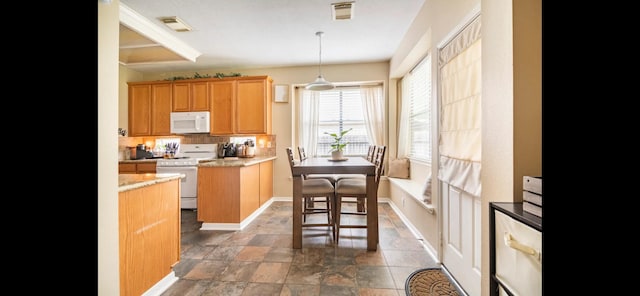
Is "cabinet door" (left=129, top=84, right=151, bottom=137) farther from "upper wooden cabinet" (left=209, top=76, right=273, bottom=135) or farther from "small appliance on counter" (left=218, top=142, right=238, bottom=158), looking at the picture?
"small appliance on counter" (left=218, top=142, right=238, bottom=158)

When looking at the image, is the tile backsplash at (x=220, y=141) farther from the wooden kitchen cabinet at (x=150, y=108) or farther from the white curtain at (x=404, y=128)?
the white curtain at (x=404, y=128)

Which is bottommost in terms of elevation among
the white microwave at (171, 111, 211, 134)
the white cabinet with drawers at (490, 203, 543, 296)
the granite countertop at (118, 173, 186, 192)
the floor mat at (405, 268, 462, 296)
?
the floor mat at (405, 268, 462, 296)

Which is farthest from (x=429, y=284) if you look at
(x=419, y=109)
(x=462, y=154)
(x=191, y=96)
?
(x=191, y=96)

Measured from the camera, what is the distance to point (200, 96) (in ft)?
→ 14.6

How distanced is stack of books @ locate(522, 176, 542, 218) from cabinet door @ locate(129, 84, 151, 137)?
5.40m

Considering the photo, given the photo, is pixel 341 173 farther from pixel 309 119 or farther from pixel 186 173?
pixel 186 173

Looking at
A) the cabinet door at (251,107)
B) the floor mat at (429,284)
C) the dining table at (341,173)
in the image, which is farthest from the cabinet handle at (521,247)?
the cabinet door at (251,107)

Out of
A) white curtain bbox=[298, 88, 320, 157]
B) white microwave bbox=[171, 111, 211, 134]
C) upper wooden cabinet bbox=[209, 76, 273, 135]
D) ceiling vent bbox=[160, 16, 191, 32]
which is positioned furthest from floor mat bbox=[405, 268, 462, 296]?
white microwave bbox=[171, 111, 211, 134]

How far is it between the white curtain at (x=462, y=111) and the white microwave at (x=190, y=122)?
3810 mm
